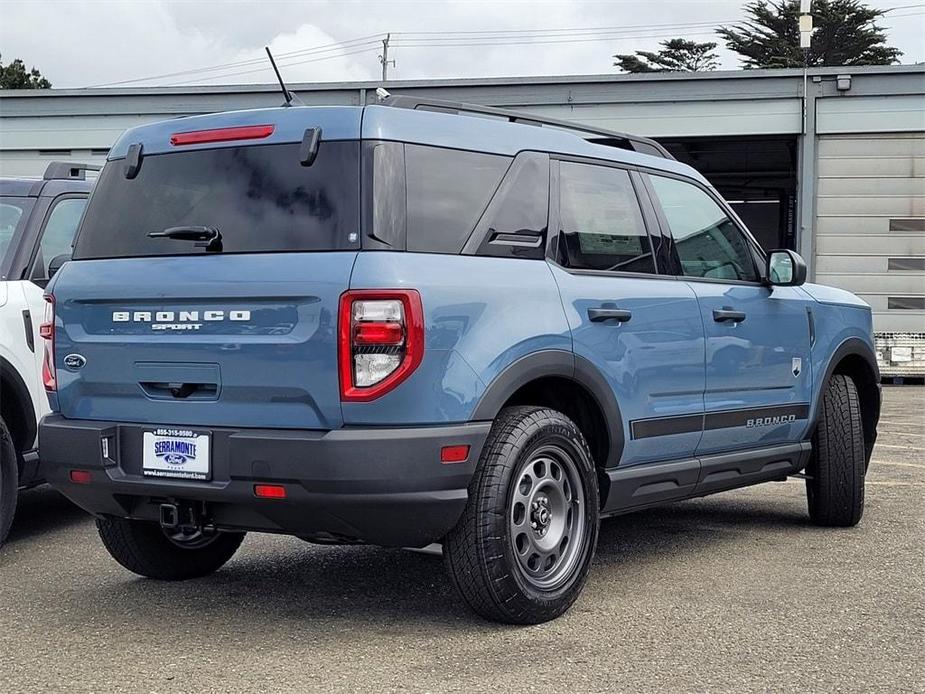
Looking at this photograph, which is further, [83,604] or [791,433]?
[791,433]

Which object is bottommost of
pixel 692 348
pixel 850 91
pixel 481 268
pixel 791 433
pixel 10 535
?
pixel 10 535

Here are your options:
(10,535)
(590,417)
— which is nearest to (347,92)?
(10,535)

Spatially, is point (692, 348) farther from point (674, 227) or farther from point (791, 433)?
point (791, 433)

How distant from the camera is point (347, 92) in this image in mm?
23547

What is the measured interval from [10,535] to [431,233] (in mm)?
3448

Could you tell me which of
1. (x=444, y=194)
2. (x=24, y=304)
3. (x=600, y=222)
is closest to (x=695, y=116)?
(x=24, y=304)

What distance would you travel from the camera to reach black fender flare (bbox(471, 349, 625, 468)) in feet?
14.2

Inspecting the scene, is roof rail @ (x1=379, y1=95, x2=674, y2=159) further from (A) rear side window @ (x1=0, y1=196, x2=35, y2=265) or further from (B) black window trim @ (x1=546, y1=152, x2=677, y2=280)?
(A) rear side window @ (x1=0, y1=196, x2=35, y2=265)

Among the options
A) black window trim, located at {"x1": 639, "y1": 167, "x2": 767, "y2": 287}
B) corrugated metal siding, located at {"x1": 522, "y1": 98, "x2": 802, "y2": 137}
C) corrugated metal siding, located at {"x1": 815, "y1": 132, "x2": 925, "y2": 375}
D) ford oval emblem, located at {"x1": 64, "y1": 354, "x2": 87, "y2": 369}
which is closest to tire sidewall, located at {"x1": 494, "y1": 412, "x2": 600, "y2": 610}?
black window trim, located at {"x1": 639, "y1": 167, "x2": 767, "y2": 287}

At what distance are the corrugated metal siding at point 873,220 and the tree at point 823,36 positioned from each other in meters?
27.8

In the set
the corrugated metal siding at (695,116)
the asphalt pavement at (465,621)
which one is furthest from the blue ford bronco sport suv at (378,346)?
the corrugated metal siding at (695,116)

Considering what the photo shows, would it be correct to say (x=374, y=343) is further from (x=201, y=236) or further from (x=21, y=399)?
(x=21, y=399)

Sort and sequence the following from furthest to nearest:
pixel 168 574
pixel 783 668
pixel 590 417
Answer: pixel 168 574, pixel 590 417, pixel 783 668

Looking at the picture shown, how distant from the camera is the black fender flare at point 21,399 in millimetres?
6008
